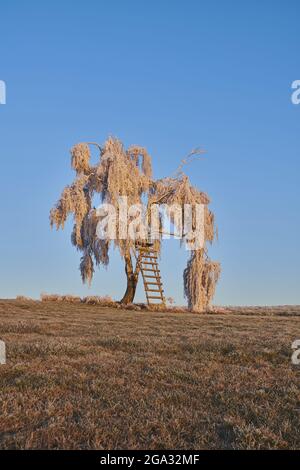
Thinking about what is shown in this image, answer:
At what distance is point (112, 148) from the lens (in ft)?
88.6

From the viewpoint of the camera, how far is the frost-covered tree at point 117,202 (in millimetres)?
25250

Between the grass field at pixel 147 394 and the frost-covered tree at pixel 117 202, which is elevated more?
the frost-covered tree at pixel 117 202

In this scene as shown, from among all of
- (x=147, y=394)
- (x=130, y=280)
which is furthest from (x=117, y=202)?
(x=147, y=394)

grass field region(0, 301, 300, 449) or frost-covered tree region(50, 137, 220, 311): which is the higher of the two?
frost-covered tree region(50, 137, 220, 311)

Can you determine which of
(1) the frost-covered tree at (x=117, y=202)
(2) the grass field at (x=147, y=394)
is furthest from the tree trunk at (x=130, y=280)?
(2) the grass field at (x=147, y=394)

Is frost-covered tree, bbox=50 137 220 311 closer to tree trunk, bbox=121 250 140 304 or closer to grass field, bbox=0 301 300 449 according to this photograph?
tree trunk, bbox=121 250 140 304

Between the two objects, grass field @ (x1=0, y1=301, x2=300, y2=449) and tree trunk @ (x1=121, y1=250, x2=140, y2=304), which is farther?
tree trunk @ (x1=121, y1=250, x2=140, y2=304)

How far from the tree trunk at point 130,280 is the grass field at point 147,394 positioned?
15961mm

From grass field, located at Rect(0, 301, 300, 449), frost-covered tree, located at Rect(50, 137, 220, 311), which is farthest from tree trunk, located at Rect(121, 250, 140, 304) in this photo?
grass field, located at Rect(0, 301, 300, 449)

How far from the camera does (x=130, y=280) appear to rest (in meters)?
26.6

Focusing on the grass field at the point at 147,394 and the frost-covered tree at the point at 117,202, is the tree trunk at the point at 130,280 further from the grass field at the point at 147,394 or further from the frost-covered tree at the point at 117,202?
the grass field at the point at 147,394

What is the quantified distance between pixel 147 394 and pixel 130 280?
20.6 meters

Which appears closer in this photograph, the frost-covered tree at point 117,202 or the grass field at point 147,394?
the grass field at point 147,394

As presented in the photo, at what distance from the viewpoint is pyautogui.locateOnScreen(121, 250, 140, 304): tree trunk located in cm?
2636
